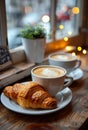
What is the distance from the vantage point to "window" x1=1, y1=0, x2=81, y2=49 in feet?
4.16

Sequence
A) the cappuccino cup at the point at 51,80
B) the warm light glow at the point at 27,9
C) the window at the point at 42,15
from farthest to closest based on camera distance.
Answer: the warm light glow at the point at 27,9 → the window at the point at 42,15 → the cappuccino cup at the point at 51,80

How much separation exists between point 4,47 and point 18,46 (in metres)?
0.20

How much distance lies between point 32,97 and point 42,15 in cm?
83

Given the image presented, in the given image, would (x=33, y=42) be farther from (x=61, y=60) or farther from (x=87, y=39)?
(x=87, y=39)

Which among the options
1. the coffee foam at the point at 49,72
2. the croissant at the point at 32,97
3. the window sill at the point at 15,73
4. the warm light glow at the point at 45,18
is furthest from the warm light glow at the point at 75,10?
the croissant at the point at 32,97

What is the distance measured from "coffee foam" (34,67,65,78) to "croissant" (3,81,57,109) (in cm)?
7

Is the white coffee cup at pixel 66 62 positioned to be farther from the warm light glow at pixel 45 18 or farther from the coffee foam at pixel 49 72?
the warm light glow at pixel 45 18

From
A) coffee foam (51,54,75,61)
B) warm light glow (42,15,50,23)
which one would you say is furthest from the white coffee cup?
warm light glow (42,15,50,23)

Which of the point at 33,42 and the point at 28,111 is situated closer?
the point at 28,111

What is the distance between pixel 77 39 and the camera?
1.66 m

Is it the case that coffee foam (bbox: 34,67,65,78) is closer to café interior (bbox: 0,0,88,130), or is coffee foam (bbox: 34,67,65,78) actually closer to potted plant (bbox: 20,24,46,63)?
café interior (bbox: 0,0,88,130)

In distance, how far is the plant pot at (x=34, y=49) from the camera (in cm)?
104

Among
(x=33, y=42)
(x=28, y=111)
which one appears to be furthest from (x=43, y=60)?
(x=28, y=111)

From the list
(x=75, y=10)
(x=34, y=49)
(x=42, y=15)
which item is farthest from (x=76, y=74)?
(x=75, y=10)
